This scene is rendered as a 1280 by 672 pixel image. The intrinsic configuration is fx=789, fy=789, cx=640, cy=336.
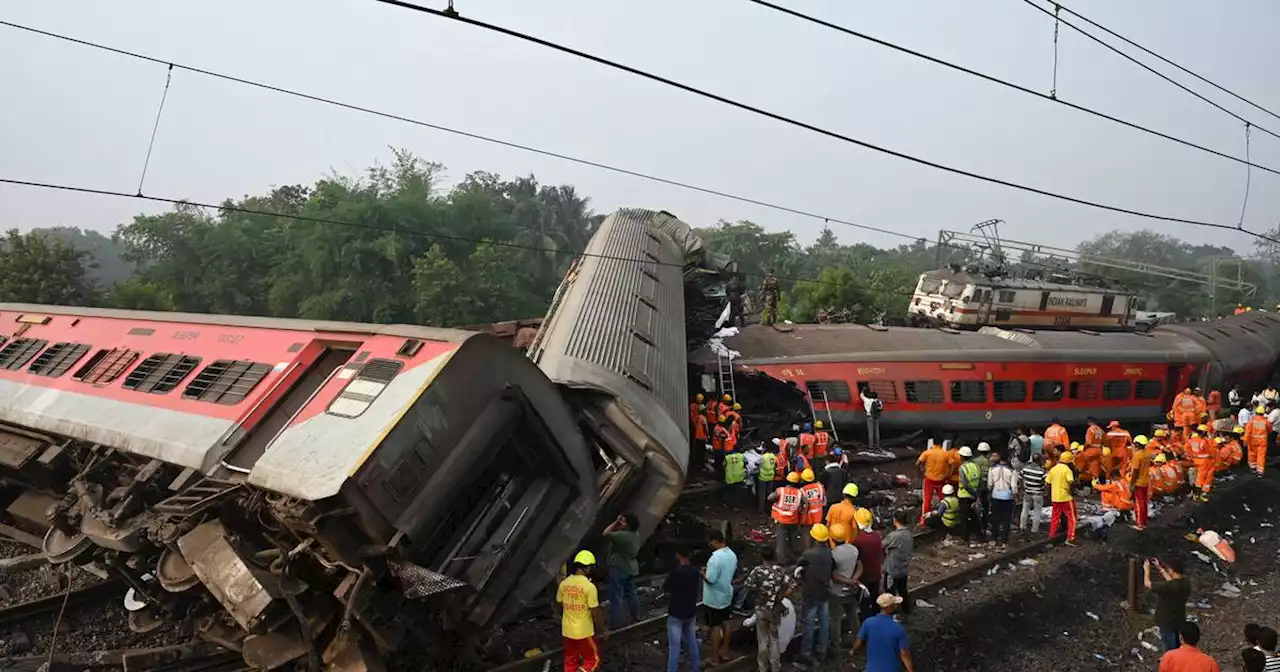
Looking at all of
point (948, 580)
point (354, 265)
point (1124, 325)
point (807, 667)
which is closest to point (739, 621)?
point (807, 667)

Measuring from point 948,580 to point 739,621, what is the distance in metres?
3.03

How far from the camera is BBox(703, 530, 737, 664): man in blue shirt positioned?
23.6 feet

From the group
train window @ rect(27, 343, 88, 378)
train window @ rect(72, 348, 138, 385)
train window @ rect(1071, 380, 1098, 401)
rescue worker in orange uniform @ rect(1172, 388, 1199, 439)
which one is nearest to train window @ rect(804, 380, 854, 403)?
train window @ rect(1071, 380, 1098, 401)

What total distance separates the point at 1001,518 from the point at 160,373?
414 inches

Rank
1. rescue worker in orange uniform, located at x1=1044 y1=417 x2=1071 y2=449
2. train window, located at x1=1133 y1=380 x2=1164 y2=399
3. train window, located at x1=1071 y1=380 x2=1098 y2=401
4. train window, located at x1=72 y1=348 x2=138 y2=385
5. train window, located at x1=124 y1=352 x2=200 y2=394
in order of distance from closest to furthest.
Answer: train window, located at x1=124 y1=352 x2=200 y2=394 → train window, located at x1=72 y1=348 x2=138 y2=385 → rescue worker in orange uniform, located at x1=1044 y1=417 x2=1071 y2=449 → train window, located at x1=1071 y1=380 x2=1098 y2=401 → train window, located at x1=1133 y1=380 x2=1164 y2=399

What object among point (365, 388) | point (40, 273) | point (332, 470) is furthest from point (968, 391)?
point (40, 273)

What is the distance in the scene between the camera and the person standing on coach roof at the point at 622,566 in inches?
301

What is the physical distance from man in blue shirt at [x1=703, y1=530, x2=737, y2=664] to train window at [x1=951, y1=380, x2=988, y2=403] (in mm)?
11343

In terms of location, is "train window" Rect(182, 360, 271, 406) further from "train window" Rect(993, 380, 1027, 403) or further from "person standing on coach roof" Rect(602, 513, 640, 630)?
"train window" Rect(993, 380, 1027, 403)

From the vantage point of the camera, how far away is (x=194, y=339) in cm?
852

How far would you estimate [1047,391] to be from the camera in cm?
1803

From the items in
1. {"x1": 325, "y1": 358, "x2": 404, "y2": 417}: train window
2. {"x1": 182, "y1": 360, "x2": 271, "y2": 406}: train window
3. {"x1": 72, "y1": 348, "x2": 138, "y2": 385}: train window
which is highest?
{"x1": 325, "y1": 358, "x2": 404, "y2": 417}: train window

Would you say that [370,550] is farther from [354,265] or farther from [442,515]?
[354,265]

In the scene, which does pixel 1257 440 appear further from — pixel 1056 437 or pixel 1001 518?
pixel 1001 518
